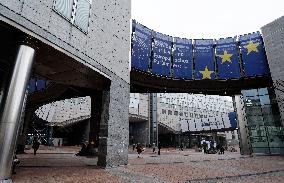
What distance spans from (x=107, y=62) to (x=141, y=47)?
40.0 feet

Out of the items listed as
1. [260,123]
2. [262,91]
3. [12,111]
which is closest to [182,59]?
[262,91]

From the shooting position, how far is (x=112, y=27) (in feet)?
44.0

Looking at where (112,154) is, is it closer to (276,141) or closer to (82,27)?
(82,27)

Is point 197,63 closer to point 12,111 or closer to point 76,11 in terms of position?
point 76,11

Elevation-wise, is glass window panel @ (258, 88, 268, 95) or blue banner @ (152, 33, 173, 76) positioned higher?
blue banner @ (152, 33, 173, 76)

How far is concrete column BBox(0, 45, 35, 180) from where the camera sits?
6.65 m

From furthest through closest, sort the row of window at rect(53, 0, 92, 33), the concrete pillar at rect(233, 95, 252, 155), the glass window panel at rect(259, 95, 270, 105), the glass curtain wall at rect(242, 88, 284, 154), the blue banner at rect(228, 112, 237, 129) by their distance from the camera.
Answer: the blue banner at rect(228, 112, 237, 129) < the concrete pillar at rect(233, 95, 252, 155) < the glass window panel at rect(259, 95, 270, 105) < the glass curtain wall at rect(242, 88, 284, 154) < the row of window at rect(53, 0, 92, 33)

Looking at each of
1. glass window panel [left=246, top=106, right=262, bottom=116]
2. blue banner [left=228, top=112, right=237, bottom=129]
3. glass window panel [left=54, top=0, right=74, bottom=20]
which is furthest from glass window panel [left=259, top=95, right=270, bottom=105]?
glass window panel [left=54, top=0, right=74, bottom=20]

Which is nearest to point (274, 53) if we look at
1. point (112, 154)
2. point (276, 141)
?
point (276, 141)

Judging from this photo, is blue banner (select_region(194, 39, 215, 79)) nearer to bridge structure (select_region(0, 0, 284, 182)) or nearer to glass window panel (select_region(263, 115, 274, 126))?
bridge structure (select_region(0, 0, 284, 182))

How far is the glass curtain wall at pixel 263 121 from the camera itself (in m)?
25.0

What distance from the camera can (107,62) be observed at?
1252 cm

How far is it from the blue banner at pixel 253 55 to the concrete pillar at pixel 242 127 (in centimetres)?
464

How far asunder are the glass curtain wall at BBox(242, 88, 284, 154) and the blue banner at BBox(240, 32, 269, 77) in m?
3.31
